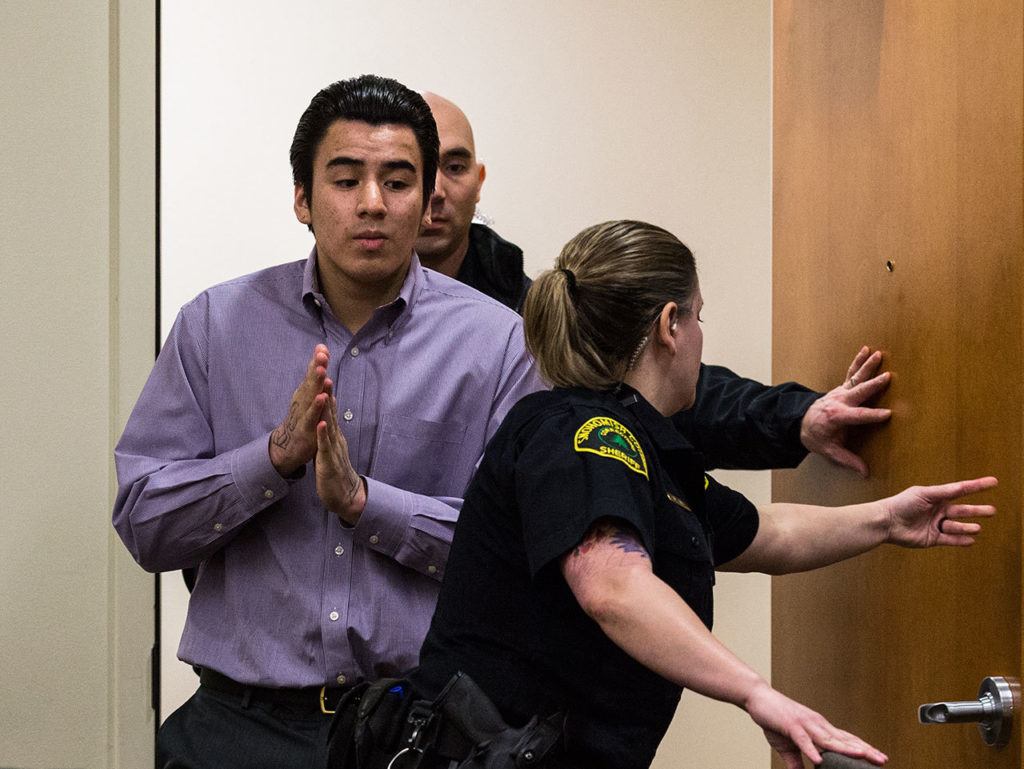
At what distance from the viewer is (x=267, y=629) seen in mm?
1626

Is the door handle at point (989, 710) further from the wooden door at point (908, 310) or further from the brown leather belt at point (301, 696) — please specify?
the brown leather belt at point (301, 696)

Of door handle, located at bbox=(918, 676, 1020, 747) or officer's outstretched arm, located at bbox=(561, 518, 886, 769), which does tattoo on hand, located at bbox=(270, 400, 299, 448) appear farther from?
door handle, located at bbox=(918, 676, 1020, 747)

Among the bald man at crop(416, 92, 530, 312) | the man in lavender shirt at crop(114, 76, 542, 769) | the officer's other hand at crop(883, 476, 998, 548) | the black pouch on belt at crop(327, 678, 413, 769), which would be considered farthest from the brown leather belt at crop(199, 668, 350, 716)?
the bald man at crop(416, 92, 530, 312)

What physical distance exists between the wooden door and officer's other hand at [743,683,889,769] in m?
0.24

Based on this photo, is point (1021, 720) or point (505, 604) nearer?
point (1021, 720)

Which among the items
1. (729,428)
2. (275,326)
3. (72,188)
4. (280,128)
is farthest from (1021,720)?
(72,188)

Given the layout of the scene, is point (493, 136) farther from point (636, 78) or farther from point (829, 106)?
point (829, 106)

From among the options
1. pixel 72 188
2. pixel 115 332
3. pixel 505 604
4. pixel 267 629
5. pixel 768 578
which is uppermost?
pixel 72 188

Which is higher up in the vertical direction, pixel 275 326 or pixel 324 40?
pixel 324 40

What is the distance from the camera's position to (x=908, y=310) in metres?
1.47

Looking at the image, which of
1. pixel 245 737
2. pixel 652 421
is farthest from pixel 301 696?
pixel 652 421

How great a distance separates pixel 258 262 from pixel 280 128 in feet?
0.92

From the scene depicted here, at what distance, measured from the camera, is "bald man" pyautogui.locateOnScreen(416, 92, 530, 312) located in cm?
224

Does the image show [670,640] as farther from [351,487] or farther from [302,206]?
[302,206]
